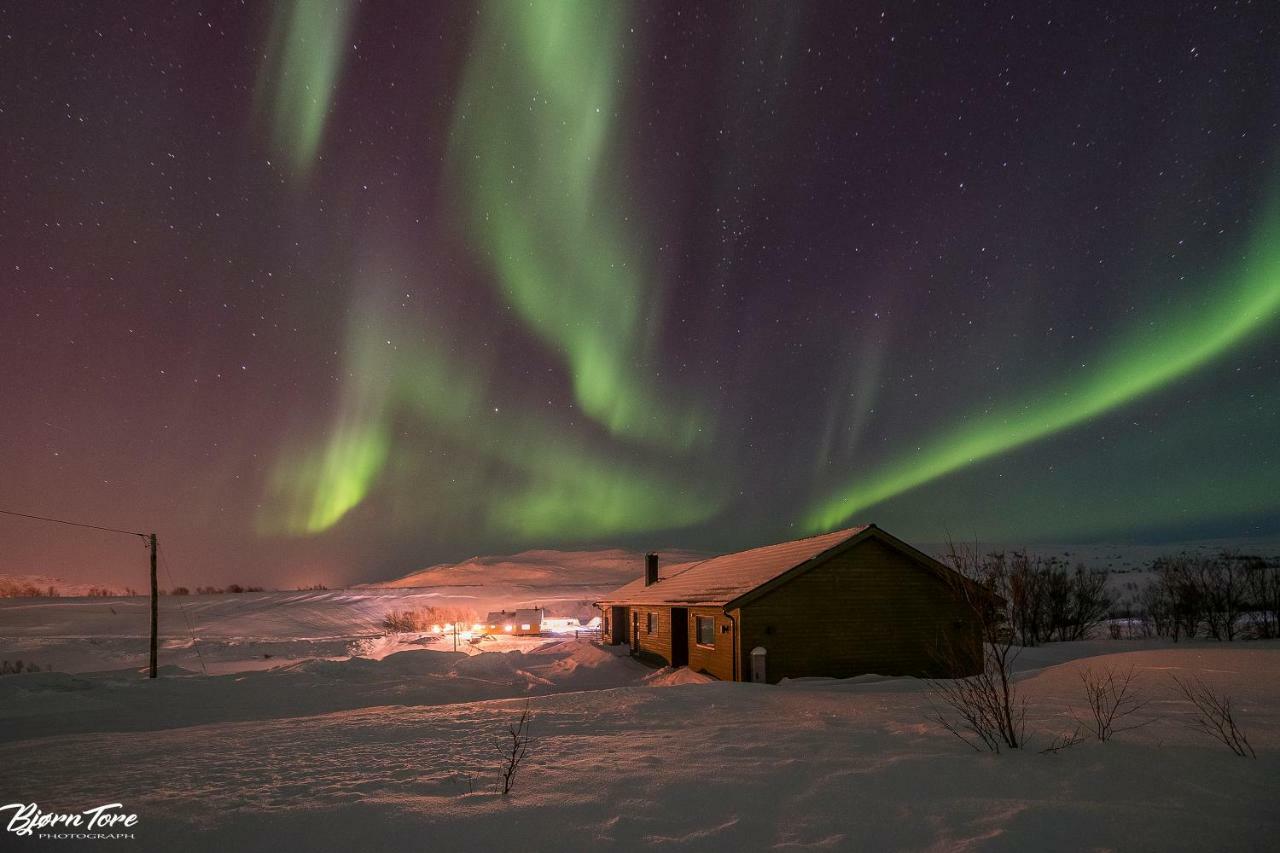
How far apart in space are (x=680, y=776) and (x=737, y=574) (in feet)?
56.0

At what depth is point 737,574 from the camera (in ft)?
83.4

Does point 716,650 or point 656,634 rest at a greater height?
point 716,650

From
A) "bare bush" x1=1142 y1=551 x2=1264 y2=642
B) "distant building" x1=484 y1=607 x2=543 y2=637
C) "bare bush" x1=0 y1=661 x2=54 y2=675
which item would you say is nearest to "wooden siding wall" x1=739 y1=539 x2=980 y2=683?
"bare bush" x1=1142 y1=551 x2=1264 y2=642

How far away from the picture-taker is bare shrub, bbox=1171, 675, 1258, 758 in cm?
854

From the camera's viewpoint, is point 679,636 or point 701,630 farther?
point 679,636

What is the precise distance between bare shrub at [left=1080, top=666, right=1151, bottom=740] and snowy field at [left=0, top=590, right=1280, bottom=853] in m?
0.28

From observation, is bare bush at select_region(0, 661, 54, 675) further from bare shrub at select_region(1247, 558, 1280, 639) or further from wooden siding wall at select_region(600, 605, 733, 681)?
bare shrub at select_region(1247, 558, 1280, 639)

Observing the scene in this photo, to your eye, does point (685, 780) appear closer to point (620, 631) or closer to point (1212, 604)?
point (620, 631)

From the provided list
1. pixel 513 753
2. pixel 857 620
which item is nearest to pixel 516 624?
pixel 857 620

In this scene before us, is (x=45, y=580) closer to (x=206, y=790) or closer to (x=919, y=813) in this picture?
(x=206, y=790)

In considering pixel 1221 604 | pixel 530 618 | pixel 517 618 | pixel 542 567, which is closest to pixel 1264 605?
pixel 1221 604

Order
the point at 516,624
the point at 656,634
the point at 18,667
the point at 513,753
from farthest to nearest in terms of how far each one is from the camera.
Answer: the point at 516,624 → the point at 656,634 → the point at 18,667 → the point at 513,753

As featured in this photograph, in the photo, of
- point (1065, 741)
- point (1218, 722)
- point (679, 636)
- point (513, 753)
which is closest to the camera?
point (513, 753)

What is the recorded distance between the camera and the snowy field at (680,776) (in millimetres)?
6758
